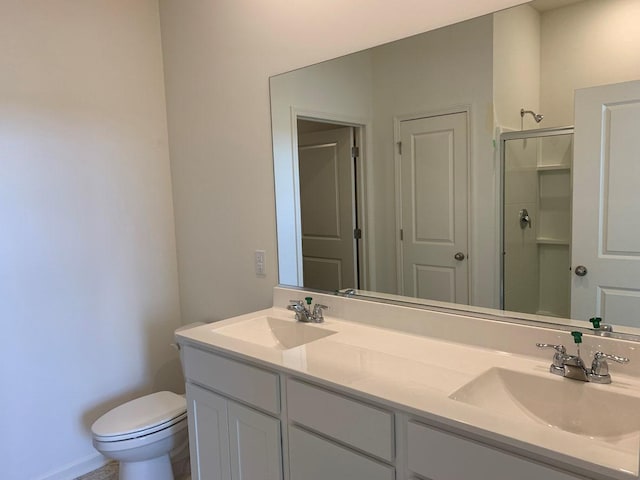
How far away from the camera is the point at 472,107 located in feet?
5.32

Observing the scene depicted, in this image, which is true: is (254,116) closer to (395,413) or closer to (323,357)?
(323,357)

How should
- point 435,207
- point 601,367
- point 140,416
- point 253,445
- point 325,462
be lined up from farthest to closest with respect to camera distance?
point 140,416 → point 435,207 → point 253,445 → point 325,462 → point 601,367

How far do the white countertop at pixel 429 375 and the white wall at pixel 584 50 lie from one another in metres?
0.76

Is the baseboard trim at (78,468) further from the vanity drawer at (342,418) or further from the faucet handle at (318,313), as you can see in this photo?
the vanity drawer at (342,418)

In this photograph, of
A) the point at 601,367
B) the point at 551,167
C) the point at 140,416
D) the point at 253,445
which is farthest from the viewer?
the point at 140,416

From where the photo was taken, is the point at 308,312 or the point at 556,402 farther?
the point at 308,312

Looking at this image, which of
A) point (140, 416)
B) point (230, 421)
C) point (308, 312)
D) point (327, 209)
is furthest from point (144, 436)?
point (327, 209)

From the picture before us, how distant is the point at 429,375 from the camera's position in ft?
4.36

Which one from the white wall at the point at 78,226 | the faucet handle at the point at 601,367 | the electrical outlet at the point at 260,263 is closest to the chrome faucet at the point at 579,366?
the faucet handle at the point at 601,367

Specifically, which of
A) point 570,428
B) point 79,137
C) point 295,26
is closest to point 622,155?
point 570,428

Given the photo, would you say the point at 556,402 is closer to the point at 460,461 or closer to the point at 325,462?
the point at 460,461

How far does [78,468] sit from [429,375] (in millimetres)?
2107

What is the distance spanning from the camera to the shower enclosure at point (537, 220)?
57.4 inches

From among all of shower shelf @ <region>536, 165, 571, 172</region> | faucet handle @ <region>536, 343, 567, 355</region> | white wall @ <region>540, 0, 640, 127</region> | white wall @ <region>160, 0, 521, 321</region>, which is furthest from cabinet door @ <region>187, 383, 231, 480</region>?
white wall @ <region>540, 0, 640, 127</region>
